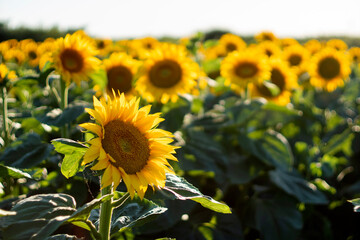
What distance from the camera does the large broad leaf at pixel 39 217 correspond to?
3.51 ft

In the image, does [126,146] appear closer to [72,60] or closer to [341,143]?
[72,60]

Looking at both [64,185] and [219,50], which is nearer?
[64,185]

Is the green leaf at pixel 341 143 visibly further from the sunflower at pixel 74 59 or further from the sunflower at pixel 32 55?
the sunflower at pixel 32 55

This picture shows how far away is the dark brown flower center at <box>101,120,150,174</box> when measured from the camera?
3.96 ft

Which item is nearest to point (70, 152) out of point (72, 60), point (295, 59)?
point (72, 60)

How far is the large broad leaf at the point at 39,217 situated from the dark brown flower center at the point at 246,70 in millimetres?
2212

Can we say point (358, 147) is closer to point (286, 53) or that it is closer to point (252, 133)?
point (252, 133)

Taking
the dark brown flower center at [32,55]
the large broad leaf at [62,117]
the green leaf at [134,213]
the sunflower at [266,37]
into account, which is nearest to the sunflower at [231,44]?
the sunflower at [266,37]

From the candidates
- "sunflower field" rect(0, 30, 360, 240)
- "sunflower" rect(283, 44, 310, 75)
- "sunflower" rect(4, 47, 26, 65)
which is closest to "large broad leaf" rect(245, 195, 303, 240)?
"sunflower field" rect(0, 30, 360, 240)

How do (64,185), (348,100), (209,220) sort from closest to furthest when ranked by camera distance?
(64,185) < (209,220) < (348,100)

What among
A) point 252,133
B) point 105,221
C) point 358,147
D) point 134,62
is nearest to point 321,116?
point 358,147

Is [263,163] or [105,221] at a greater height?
[105,221]

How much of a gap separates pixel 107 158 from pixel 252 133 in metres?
1.89

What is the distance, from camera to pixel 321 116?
3814 mm
